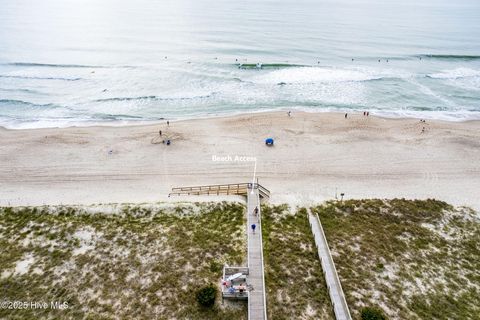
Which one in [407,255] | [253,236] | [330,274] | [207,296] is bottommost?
[207,296]

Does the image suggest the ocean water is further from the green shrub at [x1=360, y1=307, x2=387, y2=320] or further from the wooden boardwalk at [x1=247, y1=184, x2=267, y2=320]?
the green shrub at [x1=360, y1=307, x2=387, y2=320]

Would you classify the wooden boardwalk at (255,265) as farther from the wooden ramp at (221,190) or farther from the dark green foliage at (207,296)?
the dark green foliage at (207,296)

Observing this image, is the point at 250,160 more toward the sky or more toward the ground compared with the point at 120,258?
more toward the sky

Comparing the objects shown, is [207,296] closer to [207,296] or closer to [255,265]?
[207,296]

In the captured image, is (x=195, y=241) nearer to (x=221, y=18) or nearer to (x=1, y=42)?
(x=1, y=42)

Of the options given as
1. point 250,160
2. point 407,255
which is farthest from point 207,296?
point 250,160
